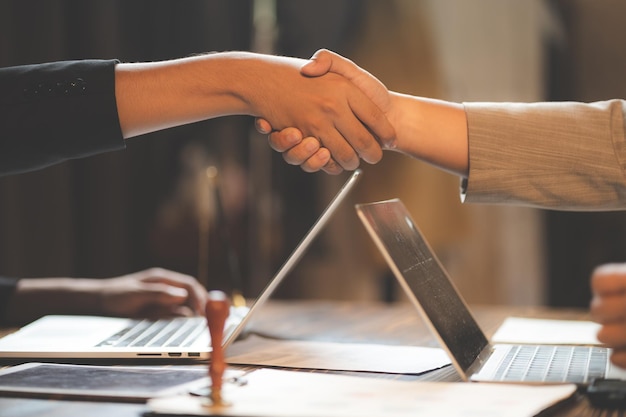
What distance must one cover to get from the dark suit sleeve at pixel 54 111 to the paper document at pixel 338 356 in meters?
0.36

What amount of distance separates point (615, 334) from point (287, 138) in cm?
64

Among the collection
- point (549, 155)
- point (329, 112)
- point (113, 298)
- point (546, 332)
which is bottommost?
point (546, 332)

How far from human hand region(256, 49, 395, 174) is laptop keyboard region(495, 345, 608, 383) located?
0.41 m

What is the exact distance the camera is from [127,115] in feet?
4.00

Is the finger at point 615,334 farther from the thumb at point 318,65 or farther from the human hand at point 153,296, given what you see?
the human hand at point 153,296

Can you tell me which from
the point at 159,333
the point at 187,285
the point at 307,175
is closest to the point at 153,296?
the point at 187,285

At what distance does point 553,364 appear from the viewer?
1000 millimetres

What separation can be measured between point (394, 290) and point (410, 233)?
8.26 ft

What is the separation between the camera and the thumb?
50.9 inches

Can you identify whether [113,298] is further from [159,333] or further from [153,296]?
[159,333]

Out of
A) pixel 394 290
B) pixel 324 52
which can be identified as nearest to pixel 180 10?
pixel 394 290

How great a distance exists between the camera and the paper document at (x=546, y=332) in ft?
3.90

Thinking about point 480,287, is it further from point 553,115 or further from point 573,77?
point 553,115

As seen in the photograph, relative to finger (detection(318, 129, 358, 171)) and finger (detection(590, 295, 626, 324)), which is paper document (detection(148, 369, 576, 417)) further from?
finger (detection(318, 129, 358, 171))
